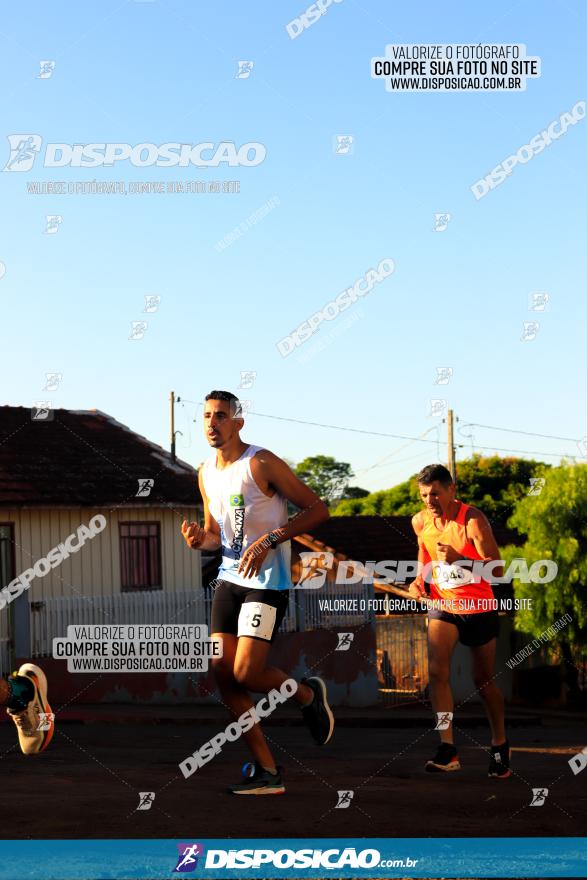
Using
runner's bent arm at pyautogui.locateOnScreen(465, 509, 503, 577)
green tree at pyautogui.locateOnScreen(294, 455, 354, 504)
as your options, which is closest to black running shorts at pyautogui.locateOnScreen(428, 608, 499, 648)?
runner's bent arm at pyautogui.locateOnScreen(465, 509, 503, 577)

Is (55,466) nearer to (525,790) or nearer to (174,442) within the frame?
(525,790)

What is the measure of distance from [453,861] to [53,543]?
57.2 feet

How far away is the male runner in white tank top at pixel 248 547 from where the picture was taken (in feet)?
21.7

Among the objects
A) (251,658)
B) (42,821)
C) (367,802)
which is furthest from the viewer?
(251,658)

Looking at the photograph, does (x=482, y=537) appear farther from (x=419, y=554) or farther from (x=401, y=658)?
(x=401, y=658)

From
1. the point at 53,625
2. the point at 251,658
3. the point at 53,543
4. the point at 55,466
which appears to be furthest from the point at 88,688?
the point at 251,658

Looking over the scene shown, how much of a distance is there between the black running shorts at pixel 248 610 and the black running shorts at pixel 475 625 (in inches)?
55.1

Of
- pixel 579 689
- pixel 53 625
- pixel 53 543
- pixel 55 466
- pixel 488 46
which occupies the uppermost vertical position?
pixel 488 46

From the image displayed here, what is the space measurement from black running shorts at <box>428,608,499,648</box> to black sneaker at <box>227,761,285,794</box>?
1685 millimetres

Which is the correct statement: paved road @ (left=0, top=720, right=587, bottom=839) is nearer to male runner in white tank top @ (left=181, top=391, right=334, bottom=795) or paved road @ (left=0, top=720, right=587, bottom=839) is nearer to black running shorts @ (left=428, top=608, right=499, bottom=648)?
male runner in white tank top @ (left=181, top=391, right=334, bottom=795)

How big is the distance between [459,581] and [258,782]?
6.29ft

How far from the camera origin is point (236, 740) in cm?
1040

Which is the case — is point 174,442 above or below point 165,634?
above

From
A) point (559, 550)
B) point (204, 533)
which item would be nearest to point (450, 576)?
point (204, 533)
